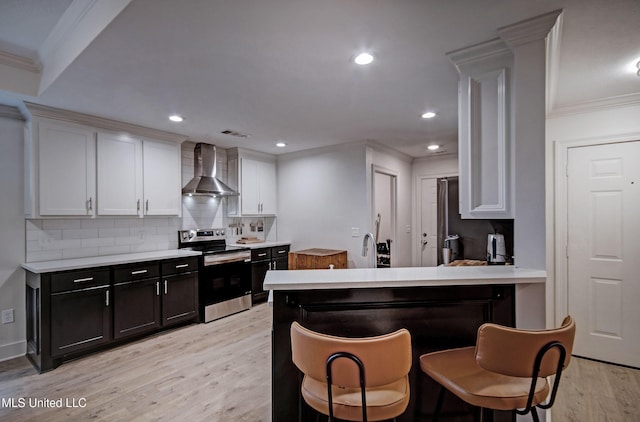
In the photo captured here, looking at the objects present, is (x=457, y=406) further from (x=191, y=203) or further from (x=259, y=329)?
(x=191, y=203)

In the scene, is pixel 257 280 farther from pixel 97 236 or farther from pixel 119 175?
pixel 119 175

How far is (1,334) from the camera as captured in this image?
9.97 feet

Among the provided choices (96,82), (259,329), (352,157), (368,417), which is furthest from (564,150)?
(96,82)

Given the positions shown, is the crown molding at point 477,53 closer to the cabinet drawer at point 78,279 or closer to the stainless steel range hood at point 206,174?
the stainless steel range hood at point 206,174

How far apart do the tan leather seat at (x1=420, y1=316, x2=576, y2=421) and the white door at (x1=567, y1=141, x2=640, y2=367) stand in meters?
2.17

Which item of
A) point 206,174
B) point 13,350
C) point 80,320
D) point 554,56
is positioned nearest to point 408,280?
point 554,56

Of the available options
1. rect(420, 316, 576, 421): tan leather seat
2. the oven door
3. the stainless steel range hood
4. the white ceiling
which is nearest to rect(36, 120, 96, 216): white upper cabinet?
the white ceiling

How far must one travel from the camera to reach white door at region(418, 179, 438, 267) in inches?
231

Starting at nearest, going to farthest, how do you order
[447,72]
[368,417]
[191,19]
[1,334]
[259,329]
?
[368,417] < [191,19] < [447,72] < [1,334] < [259,329]

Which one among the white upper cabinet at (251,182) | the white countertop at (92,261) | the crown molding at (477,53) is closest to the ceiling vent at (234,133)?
the white upper cabinet at (251,182)

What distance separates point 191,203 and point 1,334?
7.80 feet

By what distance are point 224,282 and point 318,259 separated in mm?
1325

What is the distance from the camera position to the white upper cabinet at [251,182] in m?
4.91

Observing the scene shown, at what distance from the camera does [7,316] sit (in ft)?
10.1
